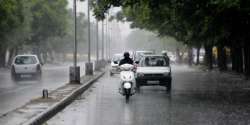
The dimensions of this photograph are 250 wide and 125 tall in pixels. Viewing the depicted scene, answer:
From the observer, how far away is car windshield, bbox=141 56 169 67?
27.3 m

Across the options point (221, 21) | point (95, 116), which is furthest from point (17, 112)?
point (221, 21)

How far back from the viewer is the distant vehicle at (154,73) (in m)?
26.5

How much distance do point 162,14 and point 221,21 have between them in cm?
921

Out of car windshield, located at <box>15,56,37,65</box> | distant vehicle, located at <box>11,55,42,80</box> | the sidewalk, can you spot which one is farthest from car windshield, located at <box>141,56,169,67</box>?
car windshield, located at <box>15,56,37,65</box>

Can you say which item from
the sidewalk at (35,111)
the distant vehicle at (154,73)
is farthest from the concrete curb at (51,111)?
the distant vehicle at (154,73)

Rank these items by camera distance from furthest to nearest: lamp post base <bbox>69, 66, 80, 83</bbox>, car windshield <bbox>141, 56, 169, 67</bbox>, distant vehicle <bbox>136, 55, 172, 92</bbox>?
lamp post base <bbox>69, 66, 80, 83</bbox> → car windshield <bbox>141, 56, 169, 67</bbox> → distant vehicle <bbox>136, 55, 172, 92</bbox>

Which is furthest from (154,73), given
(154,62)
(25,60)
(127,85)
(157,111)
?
(25,60)

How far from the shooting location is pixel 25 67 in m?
36.5

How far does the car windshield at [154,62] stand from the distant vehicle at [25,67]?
441 inches

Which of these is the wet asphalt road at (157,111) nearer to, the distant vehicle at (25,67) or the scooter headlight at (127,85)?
the scooter headlight at (127,85)

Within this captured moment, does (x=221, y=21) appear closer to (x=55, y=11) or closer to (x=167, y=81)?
(x=167, y=81)

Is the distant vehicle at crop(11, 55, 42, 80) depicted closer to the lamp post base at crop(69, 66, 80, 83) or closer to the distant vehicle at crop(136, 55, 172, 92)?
the lamp post base at crop(69, 66, 80, 83)

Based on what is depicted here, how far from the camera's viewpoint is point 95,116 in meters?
16.1

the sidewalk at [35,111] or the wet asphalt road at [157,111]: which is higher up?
the sidewalk at [35,111]
